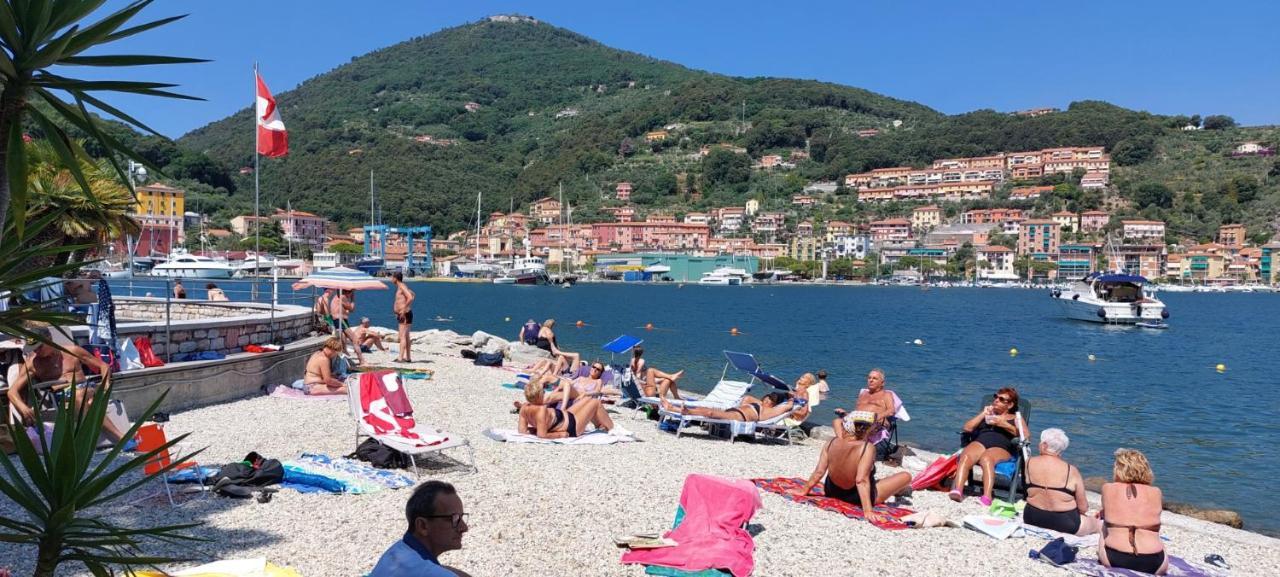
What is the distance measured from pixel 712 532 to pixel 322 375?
6748mm

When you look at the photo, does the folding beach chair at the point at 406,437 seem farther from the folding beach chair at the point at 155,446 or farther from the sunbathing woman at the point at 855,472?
the sunbathing woman at the point at 855,472

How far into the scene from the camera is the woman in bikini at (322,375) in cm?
1009

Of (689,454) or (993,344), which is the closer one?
(689,454)

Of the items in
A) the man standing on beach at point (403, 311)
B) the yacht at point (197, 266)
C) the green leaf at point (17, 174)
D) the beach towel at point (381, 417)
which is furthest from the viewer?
the yacht at point (197, 266)

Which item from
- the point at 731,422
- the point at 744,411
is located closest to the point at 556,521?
the point at 731,422

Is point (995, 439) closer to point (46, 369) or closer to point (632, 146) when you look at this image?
point (46, 369)

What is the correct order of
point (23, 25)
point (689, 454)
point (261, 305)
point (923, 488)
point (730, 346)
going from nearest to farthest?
point (23, 25) < point (923, 488) < point (689, 454) < point (261, 305) < point (730, 346)

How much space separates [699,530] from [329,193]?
143664 mm

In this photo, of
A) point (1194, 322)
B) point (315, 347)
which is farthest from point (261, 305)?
point (1194, 322)

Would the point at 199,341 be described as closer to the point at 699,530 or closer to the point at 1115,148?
the point at 699,530

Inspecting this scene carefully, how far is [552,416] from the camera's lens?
8.46m

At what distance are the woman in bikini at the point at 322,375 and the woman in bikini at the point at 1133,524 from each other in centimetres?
811

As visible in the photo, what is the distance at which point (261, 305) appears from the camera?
12898 millimetres

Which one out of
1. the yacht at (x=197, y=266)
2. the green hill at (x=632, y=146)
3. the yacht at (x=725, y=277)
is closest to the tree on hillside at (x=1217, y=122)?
the green hill at (x=632, y=146)
